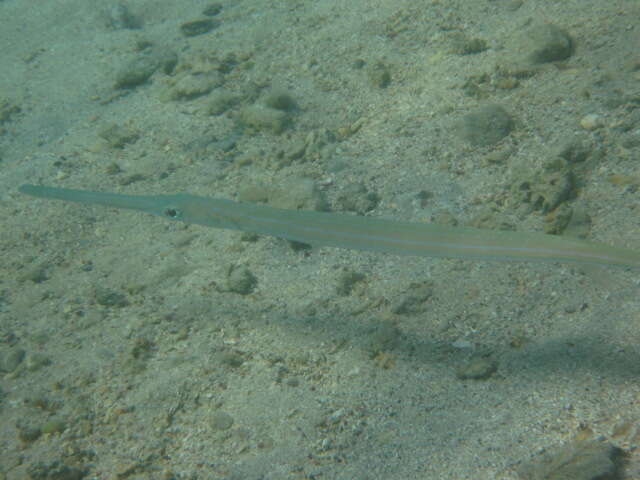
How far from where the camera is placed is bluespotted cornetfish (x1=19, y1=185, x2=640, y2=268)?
293 cm

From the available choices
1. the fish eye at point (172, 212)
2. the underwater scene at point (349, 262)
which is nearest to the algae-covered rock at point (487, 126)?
the underwater scene at point (349, 262)

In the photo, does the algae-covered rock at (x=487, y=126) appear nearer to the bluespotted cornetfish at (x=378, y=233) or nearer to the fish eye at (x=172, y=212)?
the bluespotted cornetfish at (x=378, y=233)

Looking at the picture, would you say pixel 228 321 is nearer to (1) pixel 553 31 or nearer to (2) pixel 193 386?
(2) pixel 193 386

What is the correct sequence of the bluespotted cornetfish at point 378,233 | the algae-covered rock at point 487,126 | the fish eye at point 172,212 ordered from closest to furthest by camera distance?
1. the bluespotted cornetfish at point 378,233
2. the fish eye at point 172,212
3. the algae-covered rock at point 487,126

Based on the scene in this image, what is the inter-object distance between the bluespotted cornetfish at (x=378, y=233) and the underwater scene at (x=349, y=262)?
2 cm

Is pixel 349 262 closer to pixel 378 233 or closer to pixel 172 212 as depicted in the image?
pixel 378 233

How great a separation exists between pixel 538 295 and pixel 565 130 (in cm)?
211

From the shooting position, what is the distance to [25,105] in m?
8.78

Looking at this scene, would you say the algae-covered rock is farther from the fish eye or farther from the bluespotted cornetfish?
the fish eye

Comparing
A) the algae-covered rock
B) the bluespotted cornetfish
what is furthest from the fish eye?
the algae-covered rock

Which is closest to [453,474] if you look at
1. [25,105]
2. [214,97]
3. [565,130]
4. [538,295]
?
[538,295]

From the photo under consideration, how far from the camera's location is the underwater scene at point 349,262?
3023 millimetres

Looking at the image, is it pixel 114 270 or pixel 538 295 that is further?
pixel 114 270

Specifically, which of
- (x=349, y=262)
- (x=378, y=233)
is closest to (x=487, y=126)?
(x=349, y=262)
